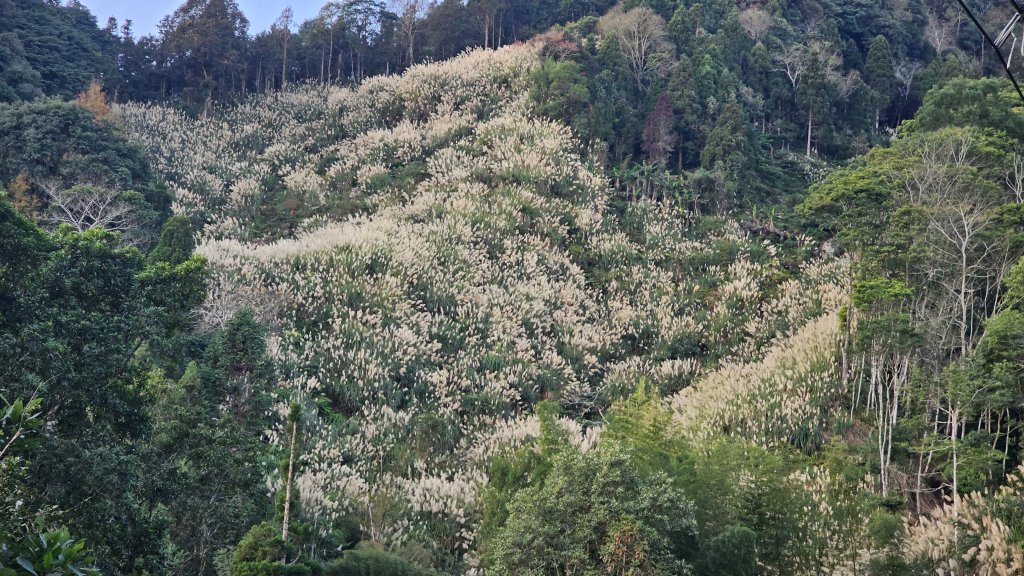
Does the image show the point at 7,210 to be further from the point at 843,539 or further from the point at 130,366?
the point at 843,539

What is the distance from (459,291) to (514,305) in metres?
1.57

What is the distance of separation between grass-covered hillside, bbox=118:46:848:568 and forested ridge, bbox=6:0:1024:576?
0.11 metres

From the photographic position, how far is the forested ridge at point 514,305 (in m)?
9.70

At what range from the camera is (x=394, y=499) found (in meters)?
12.4

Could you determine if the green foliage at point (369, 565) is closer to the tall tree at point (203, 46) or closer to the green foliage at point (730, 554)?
the green foliage at point (730, 554)

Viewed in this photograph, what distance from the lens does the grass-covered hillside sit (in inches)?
579

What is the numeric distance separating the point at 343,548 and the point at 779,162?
27155 millimetres

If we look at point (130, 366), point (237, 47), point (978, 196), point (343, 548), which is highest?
point (237, 47)

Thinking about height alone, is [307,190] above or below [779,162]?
below

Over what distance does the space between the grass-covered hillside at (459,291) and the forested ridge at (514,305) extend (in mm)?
112

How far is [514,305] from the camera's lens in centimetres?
2094

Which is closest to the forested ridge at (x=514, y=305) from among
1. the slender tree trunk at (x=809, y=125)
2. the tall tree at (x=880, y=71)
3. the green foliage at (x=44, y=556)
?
the green foliage at (x=44, y=556)

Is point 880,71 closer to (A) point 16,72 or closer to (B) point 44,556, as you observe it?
(A) point 16,72

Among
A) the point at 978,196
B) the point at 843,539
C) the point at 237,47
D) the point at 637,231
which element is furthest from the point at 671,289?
the point at 237,47
